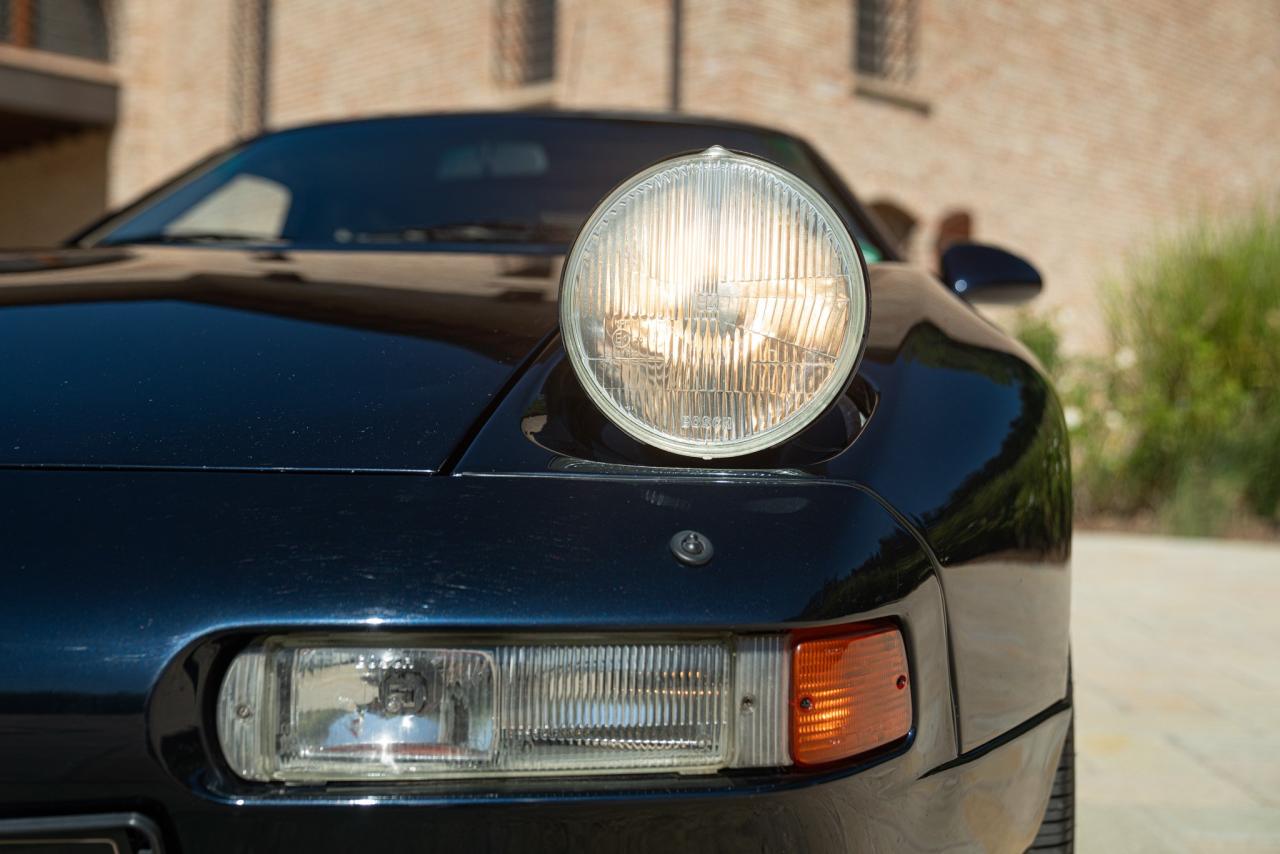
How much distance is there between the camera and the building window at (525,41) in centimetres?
1040

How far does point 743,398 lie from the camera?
105 cm

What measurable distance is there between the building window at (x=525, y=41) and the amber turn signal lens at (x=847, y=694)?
32.6 feet

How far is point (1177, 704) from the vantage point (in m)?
3.06

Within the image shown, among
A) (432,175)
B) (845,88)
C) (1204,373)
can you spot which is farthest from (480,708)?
(845,88)

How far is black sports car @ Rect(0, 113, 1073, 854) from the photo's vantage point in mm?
872

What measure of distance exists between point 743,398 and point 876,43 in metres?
10.2

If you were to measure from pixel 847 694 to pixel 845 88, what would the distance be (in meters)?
9.31

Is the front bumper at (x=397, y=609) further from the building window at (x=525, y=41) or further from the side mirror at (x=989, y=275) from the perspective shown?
the building window at (x=525, y=41)

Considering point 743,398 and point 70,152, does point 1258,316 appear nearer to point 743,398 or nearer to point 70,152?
point 743,398

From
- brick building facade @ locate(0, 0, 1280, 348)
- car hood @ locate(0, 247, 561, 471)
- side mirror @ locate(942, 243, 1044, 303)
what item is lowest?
car hood @ locate(0, 247, 561, 471)

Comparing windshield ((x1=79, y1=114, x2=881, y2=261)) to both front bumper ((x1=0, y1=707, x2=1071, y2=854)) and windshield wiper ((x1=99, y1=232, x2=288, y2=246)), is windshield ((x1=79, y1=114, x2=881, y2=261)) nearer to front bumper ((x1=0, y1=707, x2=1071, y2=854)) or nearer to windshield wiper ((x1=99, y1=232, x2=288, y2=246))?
windshield wiper ((x1=99, y1=232, x2=288, y2=246))

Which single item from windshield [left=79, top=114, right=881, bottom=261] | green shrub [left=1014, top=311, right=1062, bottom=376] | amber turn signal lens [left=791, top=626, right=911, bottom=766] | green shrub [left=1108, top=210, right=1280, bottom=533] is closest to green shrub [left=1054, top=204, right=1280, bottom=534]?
green shrub [left=1108, top=210, right=1280, bottom=533]

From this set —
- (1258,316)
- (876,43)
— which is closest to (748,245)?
(1258,316)

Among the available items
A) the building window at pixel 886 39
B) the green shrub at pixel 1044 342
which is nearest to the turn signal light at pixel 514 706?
the green shrub at pixel 1044 342
